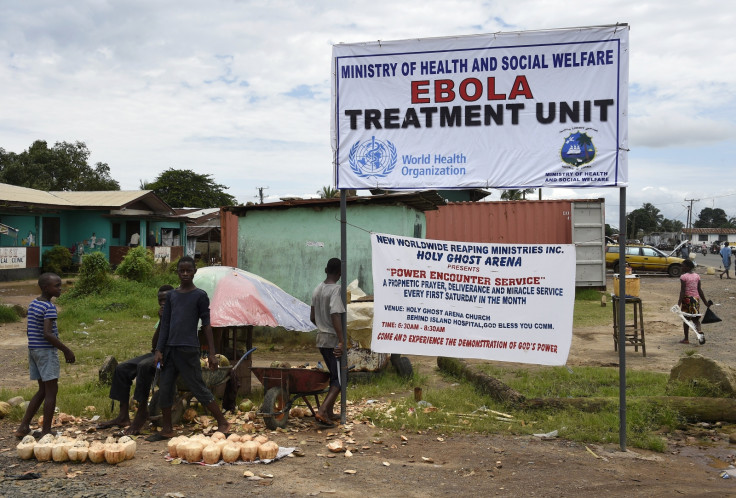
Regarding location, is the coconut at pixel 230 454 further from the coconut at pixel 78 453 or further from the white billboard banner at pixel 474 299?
the white billboard banner at pixel 474 299

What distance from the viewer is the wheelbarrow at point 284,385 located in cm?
624

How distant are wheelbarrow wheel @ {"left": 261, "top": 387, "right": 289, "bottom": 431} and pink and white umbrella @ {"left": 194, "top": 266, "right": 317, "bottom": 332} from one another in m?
1.26

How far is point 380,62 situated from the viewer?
647 cm

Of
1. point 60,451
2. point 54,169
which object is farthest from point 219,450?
point 54,169

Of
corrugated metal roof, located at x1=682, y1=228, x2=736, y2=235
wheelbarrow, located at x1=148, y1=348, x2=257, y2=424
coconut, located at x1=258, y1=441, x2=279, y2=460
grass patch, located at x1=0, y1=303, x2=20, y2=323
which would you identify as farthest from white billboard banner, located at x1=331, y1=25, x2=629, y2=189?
corrugated metal roof, located at x1=682, y1=228, x2=736, y2=235

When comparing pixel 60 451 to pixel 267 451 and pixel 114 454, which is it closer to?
pixel 114 454

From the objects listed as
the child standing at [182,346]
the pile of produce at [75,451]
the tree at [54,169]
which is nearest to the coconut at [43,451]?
the pile of produce at [75,451]

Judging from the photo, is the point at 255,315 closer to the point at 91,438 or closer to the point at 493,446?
the point at 91,438

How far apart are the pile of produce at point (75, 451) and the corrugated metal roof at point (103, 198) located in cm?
2515

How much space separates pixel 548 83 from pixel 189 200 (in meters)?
52.5

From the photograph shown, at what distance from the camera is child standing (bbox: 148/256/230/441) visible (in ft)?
19.4

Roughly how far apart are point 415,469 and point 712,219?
140846mm

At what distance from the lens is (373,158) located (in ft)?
21.4

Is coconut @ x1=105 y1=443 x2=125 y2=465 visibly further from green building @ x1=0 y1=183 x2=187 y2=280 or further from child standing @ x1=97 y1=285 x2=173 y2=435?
green building @ x1=0 y1=183 x2=187 y2=280
